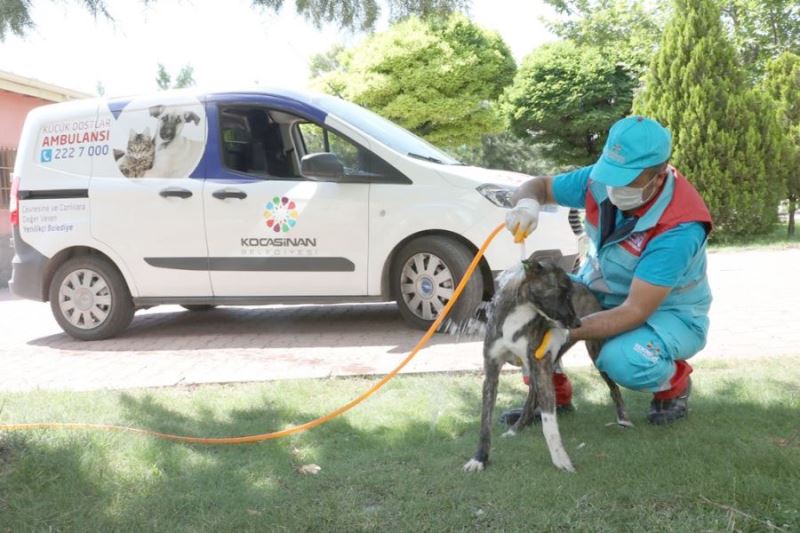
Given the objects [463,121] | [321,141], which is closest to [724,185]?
[321,141]

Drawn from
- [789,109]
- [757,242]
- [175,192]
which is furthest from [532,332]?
[789,109]

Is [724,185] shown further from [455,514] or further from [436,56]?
[436,56]

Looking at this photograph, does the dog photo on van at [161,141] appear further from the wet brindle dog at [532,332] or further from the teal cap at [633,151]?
the teal cap at [633,151]

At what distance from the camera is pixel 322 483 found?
9.95ft

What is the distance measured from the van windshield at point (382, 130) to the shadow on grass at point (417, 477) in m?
3.07

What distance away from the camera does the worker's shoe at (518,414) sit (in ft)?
12.1

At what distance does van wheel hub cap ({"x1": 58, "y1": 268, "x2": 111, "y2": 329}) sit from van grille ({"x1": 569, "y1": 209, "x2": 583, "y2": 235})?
4230 mm

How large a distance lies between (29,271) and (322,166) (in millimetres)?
2987

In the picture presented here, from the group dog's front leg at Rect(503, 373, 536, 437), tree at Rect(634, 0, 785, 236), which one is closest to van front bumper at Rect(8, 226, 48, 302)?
dog's front leg at Rect(503, 373, 536, 437)

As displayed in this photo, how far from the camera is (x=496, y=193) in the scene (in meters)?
6.08

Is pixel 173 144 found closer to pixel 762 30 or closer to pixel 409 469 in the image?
pixel 409 469

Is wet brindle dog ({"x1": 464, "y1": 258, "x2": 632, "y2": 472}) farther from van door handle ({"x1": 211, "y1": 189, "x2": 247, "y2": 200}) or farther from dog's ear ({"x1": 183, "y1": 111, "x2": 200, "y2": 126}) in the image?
dog's ear ({"x1": 183, "y1": 111, "x2": 200, "y2": 126})

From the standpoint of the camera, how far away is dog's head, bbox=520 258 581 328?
115 inches

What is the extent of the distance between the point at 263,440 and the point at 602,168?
81.0 inches
